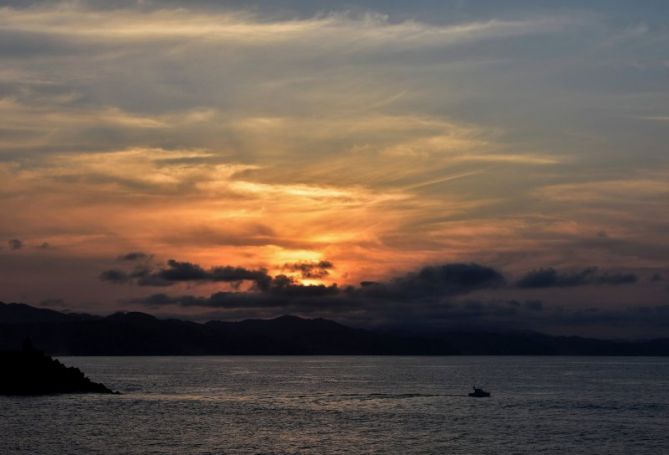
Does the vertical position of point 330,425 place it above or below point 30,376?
below

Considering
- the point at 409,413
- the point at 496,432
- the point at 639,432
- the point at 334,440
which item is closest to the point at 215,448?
the point at 334,440

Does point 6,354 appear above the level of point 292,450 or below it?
above

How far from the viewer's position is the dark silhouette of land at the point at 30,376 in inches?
6693

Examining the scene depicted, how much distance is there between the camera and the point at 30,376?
172 meters

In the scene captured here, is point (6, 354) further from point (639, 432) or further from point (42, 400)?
point (639, 432)

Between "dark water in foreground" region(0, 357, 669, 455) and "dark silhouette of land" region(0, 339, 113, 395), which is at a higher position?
"dark silhouette of land" region(0, 339, 113, 395)

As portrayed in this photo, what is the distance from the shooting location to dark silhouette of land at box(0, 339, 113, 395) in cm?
17000

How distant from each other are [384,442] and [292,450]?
543 inches

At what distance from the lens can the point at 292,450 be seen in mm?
100812

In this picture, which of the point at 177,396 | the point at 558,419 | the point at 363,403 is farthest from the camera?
the point at 177,396

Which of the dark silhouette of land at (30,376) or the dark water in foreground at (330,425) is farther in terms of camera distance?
the dark silhouette of land at (30,376)

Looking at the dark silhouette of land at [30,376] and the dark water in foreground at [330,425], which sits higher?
the dark silhouette of land at [30,376]

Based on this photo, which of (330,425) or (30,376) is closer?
(330,425)

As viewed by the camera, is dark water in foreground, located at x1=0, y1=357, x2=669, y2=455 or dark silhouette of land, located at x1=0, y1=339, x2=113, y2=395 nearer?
dark water in foreground, located at x1=0, y1=357, x2=669, y2=455
